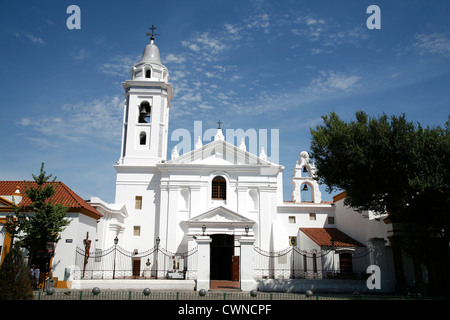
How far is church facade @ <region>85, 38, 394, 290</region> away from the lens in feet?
88.9

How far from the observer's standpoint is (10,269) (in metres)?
12.8

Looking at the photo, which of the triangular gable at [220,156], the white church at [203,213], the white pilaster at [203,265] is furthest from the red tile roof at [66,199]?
the triangular gable at [220,156]

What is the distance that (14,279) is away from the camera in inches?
501

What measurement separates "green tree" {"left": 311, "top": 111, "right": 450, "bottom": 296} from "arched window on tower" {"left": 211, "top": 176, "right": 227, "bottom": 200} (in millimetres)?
10984

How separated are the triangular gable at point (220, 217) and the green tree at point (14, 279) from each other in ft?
48.0

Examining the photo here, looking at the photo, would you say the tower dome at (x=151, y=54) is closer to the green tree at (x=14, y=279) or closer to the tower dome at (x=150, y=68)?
the tower dome at (x=150, y=68)

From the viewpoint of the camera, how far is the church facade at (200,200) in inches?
1067

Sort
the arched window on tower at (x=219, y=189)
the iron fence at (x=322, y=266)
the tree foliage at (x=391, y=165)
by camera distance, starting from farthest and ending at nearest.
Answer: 1. the arched window on tower at (x=219, y=189)
2. the iron fence at (x=322, y=266)
3. the tree foliage at (x=391, y=165)

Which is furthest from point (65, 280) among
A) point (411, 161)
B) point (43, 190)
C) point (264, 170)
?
point (411, 161)

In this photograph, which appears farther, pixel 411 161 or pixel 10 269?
pixel 411 161

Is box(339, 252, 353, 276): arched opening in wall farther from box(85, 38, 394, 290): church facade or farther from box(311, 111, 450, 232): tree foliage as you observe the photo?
box(311, 111, 450, 232): tree foliage

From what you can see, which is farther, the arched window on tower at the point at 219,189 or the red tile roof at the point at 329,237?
the arched window on tower at the point at 219,189
